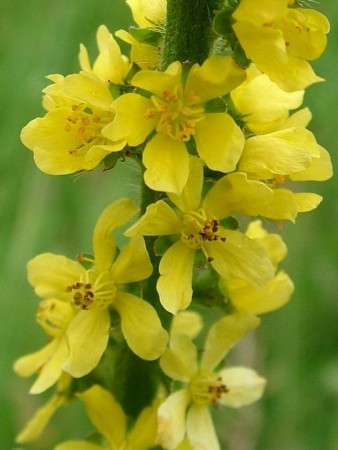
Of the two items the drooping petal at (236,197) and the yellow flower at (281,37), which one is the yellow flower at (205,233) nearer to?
the drooping petal at (236,197)

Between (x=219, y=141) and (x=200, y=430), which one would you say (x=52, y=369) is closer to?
(x=200, y=430)

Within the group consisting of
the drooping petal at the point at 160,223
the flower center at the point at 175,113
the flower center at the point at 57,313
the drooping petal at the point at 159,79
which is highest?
the drooping petal at the point at 159,79

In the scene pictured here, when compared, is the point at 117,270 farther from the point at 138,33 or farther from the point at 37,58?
the point at 37,58

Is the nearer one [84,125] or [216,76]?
[216,76]

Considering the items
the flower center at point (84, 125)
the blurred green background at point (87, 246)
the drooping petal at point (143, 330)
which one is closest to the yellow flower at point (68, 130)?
the flower center at point (84, 125)

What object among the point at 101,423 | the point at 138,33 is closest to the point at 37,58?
the point at 138,33

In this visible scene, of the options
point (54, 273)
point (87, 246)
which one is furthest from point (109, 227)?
point (87, 246)
